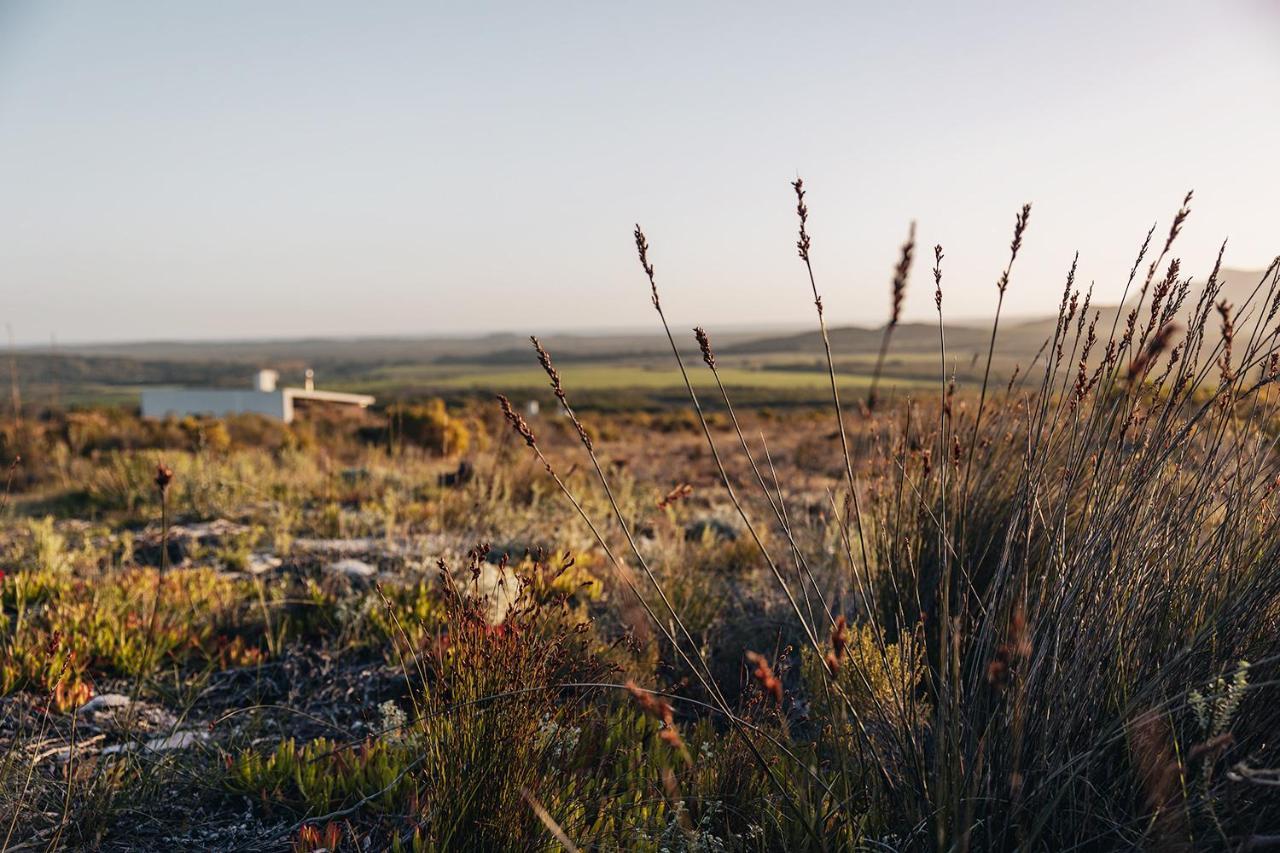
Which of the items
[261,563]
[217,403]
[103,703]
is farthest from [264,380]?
[103,703]

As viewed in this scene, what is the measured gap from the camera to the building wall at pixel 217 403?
26.2 m

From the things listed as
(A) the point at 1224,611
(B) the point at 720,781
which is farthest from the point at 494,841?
(A) the point at 1224,611

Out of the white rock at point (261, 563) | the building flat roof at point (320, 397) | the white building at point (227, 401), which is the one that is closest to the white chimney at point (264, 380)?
the white building at point (227, 401)

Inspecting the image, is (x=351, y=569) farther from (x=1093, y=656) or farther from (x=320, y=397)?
(x=320, y=397)

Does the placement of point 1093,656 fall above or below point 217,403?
above

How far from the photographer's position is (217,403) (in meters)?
28.2

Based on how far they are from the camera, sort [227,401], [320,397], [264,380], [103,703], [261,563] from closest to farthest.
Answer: [103,703]
[261,563]
[227,401]
[264,380]
[320,397]

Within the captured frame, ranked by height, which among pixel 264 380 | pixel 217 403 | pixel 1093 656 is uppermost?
pixel 1093 656

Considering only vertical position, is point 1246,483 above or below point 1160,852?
above

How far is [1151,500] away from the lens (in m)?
2.35

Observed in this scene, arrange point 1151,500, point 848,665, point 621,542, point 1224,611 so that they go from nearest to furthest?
point 1224,611 < point 1151,500 < point 848,665 < point 621,542

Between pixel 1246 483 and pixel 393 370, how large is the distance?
97025 millimetres

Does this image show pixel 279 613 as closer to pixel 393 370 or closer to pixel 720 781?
pixel 720 781

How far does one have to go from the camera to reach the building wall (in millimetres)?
26188
